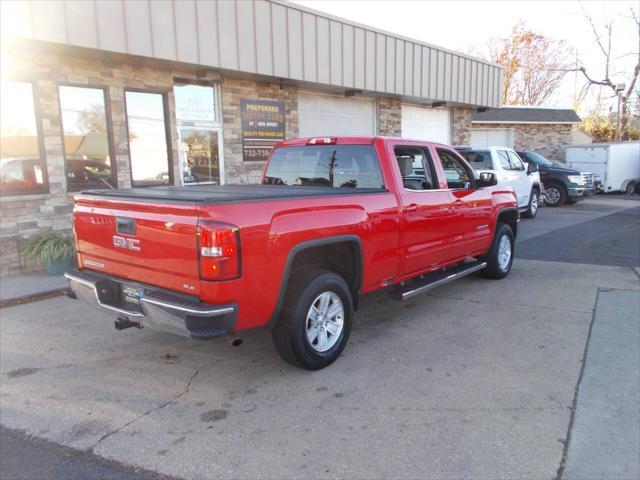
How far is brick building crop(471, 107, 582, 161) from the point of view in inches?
948

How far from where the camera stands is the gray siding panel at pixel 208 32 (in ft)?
27.2

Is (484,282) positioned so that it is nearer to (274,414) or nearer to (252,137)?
(274,414)

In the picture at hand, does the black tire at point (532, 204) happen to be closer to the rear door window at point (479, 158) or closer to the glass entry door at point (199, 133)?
the rear door window at point (479, 158)

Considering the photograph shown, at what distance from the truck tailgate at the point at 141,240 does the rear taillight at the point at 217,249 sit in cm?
6

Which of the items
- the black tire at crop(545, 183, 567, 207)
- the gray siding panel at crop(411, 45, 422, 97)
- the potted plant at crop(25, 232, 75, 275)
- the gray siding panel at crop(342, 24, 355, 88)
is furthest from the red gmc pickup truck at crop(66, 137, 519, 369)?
the black tire at crop(545, 183, 567, 207)

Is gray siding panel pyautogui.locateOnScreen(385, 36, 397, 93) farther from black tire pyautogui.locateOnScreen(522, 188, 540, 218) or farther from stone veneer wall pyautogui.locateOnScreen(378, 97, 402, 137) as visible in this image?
black tire pyautogui.locateOnScreen(522, 188, 540, 218)

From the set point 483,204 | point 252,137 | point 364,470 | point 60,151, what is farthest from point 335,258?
point 252,137

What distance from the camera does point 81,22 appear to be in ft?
22.7

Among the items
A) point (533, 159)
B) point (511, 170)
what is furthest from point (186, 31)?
point (533, 159)

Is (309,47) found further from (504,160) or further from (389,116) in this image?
(504,160)

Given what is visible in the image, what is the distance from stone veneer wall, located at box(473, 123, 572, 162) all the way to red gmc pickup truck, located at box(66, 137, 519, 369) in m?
22.0

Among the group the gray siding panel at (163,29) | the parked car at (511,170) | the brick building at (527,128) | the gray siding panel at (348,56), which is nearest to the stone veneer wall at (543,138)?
the brick building at (527,128)

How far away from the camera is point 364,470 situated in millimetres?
2789

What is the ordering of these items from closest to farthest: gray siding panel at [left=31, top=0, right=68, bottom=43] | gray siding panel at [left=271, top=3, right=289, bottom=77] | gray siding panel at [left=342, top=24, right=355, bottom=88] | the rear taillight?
1. the rear taillight
2. gray siding panel at [left=31, top=0, right=68, bottom=43]
3. gray siding panel at [left=271, top=3, right=289, bottom=77]
4. gray siding panel at [left=342, top=24, right=355, bottom=88]
